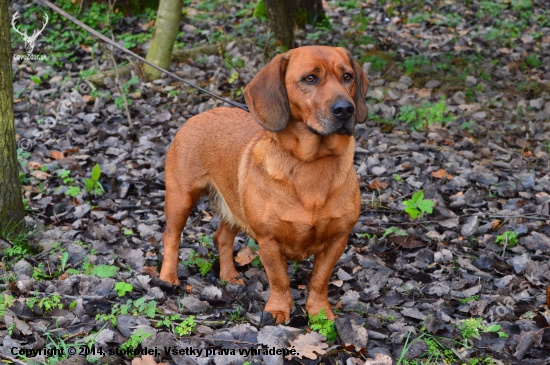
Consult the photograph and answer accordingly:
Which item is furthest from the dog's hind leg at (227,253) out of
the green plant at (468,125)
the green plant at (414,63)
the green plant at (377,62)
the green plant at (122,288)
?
the green plant at (414,63)

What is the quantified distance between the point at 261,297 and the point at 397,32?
839cm

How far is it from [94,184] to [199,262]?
1.71m

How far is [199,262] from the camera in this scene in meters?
5.19

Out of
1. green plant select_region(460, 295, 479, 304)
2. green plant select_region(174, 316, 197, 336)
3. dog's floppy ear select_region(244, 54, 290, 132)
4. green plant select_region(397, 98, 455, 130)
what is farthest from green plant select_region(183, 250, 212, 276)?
green plant select_region(397, 98, 455, 130)

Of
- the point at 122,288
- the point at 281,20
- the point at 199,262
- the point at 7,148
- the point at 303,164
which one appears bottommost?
the point at 199,262

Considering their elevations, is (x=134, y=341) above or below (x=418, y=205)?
below

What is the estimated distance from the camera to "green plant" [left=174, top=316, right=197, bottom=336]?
12.3 ft

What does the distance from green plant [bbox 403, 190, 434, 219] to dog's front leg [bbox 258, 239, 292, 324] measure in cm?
192

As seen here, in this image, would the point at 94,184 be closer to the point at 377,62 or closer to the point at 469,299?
the point at 469,299

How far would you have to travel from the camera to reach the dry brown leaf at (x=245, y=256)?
5.26 meters

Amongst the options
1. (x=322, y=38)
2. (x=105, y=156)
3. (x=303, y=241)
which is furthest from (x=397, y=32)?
(x=303, y=241)

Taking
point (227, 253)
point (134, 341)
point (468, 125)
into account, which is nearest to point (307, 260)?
point (227, 253)

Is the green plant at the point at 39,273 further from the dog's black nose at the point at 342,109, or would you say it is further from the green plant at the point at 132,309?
the dog's black nose at the point at 342,109

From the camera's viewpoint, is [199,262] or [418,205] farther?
[418,205]
